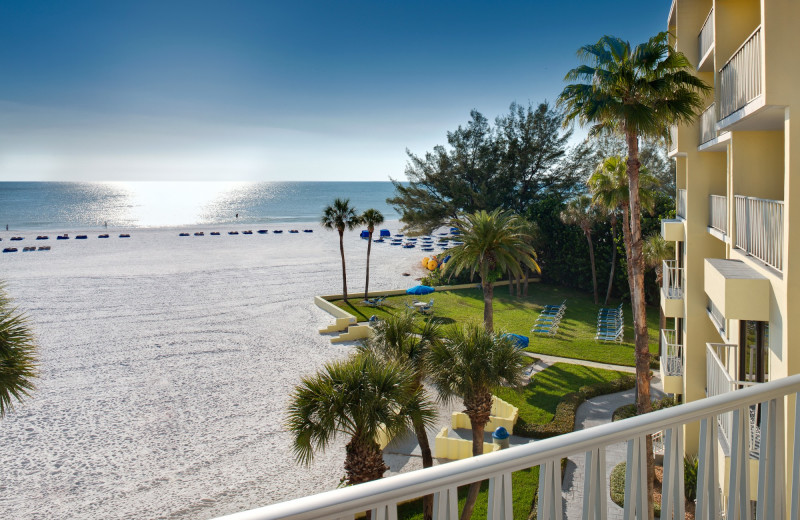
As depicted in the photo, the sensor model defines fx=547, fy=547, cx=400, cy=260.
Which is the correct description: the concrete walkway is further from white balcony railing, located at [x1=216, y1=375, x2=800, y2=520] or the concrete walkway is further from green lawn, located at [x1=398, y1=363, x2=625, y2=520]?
white balcony railing, located at [x1=216, y1=375, x2=800, y2=520]

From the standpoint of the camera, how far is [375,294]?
3950cm

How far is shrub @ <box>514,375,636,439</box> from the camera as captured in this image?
17.8 m

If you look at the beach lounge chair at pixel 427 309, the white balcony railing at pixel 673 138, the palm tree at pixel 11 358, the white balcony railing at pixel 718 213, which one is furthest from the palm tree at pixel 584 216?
the palm tree at pixel 11 358

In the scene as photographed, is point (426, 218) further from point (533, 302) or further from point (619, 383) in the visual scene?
point (619, 383)

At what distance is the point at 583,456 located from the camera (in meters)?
15.7

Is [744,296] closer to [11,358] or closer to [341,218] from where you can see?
[11,358]

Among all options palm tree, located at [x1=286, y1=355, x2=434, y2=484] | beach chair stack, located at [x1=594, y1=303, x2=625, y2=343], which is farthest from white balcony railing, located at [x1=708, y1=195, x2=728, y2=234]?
beach chair stack, located at [x1=594, y1=303, x2=625, y2=343]

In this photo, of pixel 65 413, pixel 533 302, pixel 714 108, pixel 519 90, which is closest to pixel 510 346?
pixel 714 108

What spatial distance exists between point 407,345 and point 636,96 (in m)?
8.98

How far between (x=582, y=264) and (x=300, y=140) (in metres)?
156

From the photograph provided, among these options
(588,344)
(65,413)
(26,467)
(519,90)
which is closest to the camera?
(26,467)

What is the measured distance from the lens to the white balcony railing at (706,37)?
13.9 meters

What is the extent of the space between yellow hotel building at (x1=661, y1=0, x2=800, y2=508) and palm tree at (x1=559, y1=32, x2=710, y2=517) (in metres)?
0.81

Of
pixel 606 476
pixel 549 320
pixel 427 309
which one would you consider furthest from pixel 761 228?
pixel 427 309
